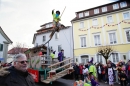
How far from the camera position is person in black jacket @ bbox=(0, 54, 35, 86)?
6.85 feet

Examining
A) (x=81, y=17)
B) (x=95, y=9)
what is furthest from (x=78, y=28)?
(x=95, y=9)

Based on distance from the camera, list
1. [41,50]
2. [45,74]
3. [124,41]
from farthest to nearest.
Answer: [124,41] → [41,50] → [45,74]

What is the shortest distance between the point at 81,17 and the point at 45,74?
1889 cm

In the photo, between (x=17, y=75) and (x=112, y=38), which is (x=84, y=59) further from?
(x=17, y=75)

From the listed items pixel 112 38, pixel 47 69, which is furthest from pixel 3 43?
pixel 112 38

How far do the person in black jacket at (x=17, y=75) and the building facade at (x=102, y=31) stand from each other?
64.7ft

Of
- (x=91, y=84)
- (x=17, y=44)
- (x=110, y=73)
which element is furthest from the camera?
(x=17, y=44)

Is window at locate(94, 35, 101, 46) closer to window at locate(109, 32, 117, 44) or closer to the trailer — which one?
window at locate(109, 32, 117, 44)

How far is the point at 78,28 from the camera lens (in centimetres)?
2441

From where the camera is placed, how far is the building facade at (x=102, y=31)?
20.1 m

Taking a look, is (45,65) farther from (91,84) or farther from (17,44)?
(17,44)

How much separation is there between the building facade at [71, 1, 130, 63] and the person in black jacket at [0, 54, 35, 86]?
19.7m

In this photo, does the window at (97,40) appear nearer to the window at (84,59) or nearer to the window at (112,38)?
the window at (112,38)

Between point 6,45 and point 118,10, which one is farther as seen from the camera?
point 6,45
